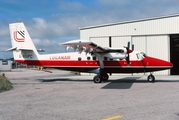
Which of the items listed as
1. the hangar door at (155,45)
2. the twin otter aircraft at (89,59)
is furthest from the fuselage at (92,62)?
the hangar door at (155,45)

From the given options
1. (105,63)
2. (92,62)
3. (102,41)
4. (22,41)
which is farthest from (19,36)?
(102,41)

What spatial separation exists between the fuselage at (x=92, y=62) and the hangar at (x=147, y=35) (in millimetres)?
11396

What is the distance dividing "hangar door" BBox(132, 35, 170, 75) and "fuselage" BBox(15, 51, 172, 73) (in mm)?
11285

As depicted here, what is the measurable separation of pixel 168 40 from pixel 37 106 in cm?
2570

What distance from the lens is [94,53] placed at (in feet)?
74.8

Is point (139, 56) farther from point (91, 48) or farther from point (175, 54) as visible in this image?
point (175, 54)

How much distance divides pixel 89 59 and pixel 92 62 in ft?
1.48

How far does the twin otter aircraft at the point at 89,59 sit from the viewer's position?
847 inches

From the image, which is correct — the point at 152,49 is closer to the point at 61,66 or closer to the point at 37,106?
the point at 61,66

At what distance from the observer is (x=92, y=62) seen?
76.9 ft

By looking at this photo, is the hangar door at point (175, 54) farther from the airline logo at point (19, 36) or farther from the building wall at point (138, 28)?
the airline logo at point (19, 36)

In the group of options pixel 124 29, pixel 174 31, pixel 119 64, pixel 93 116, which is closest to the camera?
pixel 93 116

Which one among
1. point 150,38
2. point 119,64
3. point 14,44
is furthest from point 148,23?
point 14,44

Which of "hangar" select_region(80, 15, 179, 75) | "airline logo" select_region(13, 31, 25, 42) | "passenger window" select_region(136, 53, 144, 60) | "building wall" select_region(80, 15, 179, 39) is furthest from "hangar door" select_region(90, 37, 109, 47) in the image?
"airline logo" select_region(13, 31, 25, 42)
